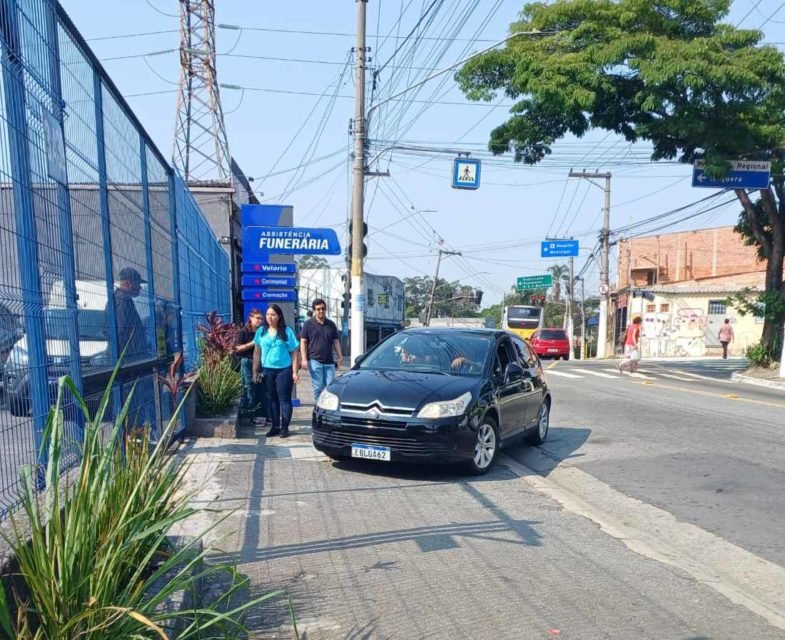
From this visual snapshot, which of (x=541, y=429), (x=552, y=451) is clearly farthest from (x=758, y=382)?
(x=552, y=451)

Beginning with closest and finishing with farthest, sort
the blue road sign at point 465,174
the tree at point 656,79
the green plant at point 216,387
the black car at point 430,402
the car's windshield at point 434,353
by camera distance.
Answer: the black car at point 430,402 → the car's windshield at point 434,353 → the green plant at point 216,387 → the tree at point 656,79 → the blue road sign at point 465,174

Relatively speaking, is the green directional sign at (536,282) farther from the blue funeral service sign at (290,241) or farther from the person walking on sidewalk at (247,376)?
the person walking on sidewalk at (247,376)

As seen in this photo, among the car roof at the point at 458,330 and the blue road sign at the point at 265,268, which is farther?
the blue road sign at the point at 265,268

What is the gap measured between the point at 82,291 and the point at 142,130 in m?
2.97

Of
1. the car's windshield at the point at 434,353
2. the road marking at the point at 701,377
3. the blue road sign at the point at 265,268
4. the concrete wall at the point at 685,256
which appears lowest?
the road marking at the point at 701,377

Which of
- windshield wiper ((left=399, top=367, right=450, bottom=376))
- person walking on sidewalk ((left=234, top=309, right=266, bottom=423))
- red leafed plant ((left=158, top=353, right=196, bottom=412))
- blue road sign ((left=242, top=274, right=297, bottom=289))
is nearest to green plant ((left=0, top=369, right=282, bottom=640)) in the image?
red leafed plant ((left=158, top=353, right=196, bottom=412))

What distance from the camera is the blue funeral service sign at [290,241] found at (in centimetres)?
1717

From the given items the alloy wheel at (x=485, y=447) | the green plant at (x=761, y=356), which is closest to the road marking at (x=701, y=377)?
the green plant at (x=761, y=356)

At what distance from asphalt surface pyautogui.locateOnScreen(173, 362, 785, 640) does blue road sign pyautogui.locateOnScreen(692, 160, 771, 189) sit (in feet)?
39.4

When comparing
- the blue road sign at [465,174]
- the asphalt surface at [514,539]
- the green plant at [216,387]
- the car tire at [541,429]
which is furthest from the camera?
the blue road sign at [465,174]

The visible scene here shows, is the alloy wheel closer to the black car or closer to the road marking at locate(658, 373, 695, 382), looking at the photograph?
the black car

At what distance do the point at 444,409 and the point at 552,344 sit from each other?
34.1 m

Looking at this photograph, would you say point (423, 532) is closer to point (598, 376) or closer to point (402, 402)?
point (402, 402)

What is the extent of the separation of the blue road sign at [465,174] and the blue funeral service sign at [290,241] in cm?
631
